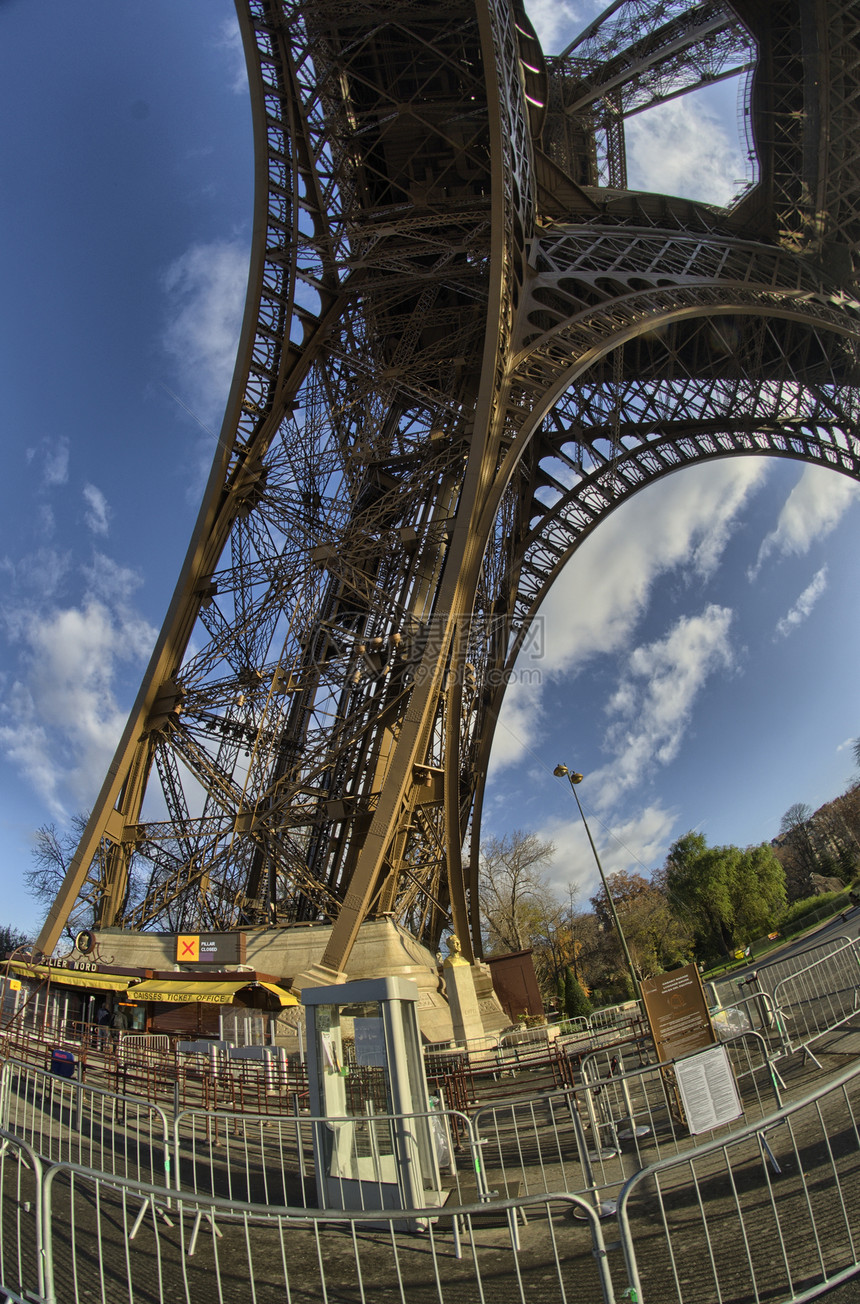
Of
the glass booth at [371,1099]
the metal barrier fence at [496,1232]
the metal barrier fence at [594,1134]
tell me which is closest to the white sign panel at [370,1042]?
the glass booth at [371,1099]

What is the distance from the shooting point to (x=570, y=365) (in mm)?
16984

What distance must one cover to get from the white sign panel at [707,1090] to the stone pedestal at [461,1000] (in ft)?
29.0

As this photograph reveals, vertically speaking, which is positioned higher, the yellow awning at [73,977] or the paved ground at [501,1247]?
the yellow awning at [73,977]

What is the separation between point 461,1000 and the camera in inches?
566

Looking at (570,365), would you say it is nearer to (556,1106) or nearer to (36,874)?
(556,1106)

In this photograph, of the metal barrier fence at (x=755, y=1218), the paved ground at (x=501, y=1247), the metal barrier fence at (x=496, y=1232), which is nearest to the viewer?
the metal barrier fence at (x=755, y=1218)

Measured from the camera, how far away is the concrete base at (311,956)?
14.4m

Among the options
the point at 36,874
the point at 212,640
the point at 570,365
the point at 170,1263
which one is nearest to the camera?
the point at 170,1263

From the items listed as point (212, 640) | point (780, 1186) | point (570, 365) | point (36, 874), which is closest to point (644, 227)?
point (570, 365)

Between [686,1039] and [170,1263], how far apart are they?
555 cm

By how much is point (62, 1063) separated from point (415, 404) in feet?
61.9

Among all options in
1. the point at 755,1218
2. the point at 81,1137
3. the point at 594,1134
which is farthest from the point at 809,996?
the point at 81,1137

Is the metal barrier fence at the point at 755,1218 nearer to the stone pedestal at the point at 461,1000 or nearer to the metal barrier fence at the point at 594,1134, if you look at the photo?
the metal barrier fence at the point at 594,1134

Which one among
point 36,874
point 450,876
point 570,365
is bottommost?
point 450,876
